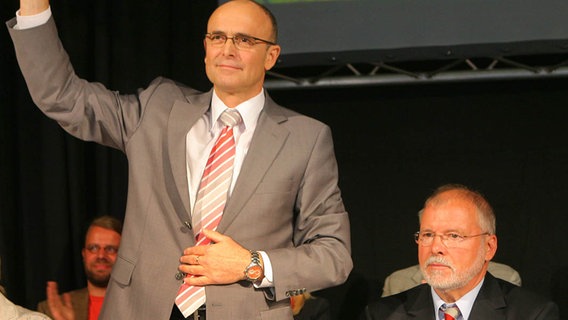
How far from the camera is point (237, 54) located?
257cm

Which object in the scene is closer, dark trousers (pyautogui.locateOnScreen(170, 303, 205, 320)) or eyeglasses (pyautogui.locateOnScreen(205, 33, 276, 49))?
dark trousers (pyautogui.locateOnScreen(170, 303, 205, 320))

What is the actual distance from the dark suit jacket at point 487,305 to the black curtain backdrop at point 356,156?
192cm

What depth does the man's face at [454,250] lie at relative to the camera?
317 cm

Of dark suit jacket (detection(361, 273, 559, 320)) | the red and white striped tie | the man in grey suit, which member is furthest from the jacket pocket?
dark suit jacket (detection(361, 273, 559, 320))

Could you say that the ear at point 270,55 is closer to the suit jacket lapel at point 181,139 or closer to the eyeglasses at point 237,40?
the eyeglasses at point 237,40

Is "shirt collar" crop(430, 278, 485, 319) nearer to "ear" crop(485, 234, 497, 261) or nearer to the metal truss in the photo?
"ear" crop(485, 234, 497, 261)

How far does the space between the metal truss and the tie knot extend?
7.00 feet

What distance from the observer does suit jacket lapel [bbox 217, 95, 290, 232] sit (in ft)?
8.09

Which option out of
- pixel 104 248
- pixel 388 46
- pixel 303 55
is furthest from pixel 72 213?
pixel 388 46

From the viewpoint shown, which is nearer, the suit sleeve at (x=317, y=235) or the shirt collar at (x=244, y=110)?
the suit sleeve at (x=317, y=235)

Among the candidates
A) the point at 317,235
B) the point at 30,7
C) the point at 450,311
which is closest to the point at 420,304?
the point at 450,311

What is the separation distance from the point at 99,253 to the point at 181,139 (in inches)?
89.4

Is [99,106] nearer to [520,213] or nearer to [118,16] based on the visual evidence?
[118,16]

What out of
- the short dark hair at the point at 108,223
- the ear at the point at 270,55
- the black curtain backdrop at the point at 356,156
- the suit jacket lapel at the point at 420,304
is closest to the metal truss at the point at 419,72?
the black curtain backdrop at the point at 356,156
